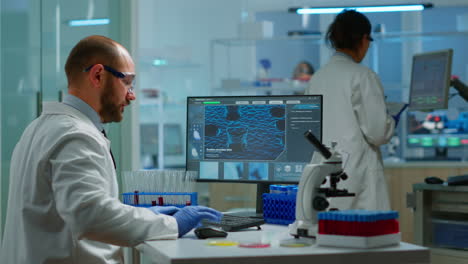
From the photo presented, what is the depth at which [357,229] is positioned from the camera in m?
1.66

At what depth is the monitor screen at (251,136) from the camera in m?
2.45

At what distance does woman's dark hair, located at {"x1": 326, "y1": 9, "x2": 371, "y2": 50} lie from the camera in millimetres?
3283

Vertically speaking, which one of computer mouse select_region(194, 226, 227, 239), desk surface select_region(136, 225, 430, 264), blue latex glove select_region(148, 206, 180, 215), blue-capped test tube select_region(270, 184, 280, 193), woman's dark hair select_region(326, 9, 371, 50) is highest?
woman's dark hair select_region(326, 9, 371, 50)

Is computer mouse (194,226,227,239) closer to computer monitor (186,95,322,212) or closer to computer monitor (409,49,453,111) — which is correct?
computer monitor (186,95,322,212)

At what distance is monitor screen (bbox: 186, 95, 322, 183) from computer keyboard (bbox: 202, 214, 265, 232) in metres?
0.27

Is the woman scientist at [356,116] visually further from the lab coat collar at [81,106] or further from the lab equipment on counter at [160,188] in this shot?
the lab coat collar at [81,106]

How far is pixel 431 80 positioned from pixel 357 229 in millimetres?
2469

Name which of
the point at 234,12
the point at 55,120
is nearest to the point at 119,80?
the point at 55,120

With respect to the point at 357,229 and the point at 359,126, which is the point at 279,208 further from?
the point at 359,126

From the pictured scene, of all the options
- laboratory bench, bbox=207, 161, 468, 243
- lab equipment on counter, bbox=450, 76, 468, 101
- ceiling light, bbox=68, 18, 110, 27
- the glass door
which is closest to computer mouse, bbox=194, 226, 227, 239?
the glass door

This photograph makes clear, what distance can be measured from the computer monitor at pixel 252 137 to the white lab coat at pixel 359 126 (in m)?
0.80

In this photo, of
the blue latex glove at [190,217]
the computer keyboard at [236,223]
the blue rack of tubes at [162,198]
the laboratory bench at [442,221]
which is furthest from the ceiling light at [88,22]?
the laboratory bench at [442,221]

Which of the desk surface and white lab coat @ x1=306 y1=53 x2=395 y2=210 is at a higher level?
white lab coat @ x1=306 y1=53 x2=395 y2=210

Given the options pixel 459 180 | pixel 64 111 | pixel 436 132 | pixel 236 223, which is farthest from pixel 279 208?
pixel 436 132
